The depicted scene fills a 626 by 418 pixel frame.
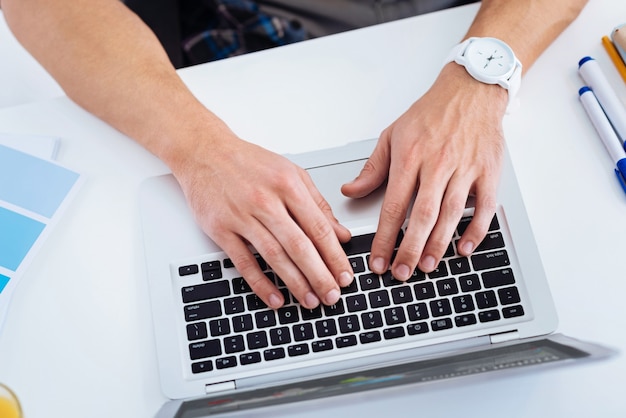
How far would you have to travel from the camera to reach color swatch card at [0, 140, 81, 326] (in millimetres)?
773

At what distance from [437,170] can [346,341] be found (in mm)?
237

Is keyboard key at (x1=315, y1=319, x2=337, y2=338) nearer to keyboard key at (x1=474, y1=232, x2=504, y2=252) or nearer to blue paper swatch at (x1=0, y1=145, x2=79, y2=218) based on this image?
keyboard key at (x1=474, y1=232, x2=504, y2=252)

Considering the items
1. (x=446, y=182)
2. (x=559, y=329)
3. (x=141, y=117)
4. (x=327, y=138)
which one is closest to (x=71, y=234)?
(x=141, y=117)

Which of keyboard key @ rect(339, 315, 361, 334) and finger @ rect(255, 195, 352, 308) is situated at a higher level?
finger @ rect(255, 195, 352, 308)

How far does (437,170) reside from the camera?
→ 0.72m

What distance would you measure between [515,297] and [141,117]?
54 cm

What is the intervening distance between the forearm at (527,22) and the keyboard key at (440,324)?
0.37 meters

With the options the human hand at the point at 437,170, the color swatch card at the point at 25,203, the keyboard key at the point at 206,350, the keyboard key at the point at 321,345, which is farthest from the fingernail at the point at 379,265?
the color swatch card at the point at 25,203

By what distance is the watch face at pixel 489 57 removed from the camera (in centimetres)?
77

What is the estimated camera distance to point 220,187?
2.45 feet

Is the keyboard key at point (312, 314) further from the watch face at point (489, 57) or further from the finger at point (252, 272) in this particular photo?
the watch face at point (489, 57)

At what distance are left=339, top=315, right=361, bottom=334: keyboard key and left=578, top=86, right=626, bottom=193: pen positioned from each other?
0.39m

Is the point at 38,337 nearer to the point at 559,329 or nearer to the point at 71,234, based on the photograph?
the point at 71,234

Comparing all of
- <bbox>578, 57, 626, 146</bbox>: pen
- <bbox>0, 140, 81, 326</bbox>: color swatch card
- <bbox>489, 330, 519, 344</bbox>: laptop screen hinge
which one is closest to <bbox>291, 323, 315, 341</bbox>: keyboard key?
<bbox>489, 330, 519, 344</bbox>: laptop screen hinge
